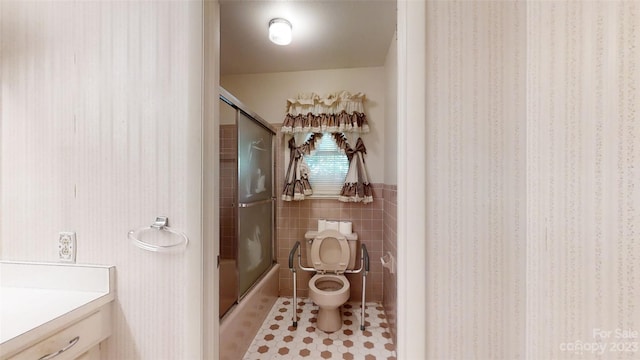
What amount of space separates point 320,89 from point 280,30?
95cm

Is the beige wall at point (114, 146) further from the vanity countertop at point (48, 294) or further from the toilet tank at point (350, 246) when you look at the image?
the toilet tank at point (350, 246)

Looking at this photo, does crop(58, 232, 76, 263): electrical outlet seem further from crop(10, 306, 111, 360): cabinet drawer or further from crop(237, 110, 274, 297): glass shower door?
crop(237, 110, 274, 297): glass shower door

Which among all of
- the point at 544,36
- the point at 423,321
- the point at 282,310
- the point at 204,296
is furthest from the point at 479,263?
the point at 282,310

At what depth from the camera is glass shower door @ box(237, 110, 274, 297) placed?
6.84 feet

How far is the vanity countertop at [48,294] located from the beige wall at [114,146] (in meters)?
0.04

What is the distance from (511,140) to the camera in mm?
736

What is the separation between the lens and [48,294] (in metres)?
0.97


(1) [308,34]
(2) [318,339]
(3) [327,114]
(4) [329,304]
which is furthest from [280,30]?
(2) [318,339]

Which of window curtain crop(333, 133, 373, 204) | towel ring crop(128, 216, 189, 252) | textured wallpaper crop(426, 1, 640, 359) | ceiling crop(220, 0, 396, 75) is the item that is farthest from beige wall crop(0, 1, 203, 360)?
window curtain crop(333, 133, 373, 204)

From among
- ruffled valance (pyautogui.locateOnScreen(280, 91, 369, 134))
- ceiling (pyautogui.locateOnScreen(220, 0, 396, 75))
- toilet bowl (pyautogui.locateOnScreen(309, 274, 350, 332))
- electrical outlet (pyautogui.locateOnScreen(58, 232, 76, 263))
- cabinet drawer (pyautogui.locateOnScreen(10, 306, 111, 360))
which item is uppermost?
ceiling (pyautogui.locateOnScreen(220, 0, 396, 75))

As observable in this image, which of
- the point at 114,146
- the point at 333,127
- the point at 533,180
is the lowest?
the point at 533,180

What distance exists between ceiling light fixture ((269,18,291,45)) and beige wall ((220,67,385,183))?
34.5 inches

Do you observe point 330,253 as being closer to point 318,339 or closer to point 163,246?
point 318,339

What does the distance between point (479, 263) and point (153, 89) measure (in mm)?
1291
